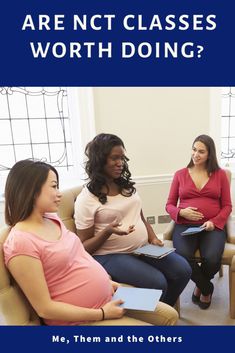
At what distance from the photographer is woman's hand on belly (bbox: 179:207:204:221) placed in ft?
6.41

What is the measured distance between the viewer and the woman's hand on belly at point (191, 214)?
195 centimetres

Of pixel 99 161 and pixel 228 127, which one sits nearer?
pixel 99 161

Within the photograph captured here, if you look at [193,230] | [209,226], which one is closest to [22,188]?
[193,230]

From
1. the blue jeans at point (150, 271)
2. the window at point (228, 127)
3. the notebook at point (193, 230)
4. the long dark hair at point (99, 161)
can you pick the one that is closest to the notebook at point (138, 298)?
the blue jeans at point (150, 271)

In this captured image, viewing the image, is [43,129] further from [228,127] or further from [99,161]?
[228,127]

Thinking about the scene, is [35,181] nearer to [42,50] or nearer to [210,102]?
[42,50]

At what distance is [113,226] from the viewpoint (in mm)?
1412

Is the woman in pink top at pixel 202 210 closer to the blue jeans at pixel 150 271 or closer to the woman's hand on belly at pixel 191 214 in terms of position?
the woman's hand on belly at pixel 191 214

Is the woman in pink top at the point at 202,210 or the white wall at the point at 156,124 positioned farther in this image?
the white wall at the point at 156,124

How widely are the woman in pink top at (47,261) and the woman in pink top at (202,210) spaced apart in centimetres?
83

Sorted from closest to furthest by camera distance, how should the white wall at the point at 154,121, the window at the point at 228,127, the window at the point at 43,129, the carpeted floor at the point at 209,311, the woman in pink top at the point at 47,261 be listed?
1. the woman in pink top at the point at 47,261
2. the carpeted floor at the point at 209,311
3. the white wall at the point at 154,121
4. the window at the point at 43,129
5. the window at the point at 228,127

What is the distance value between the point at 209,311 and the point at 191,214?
618 mm

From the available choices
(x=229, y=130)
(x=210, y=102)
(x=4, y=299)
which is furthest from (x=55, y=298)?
(x=229, y=130)

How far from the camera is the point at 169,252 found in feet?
5.04
